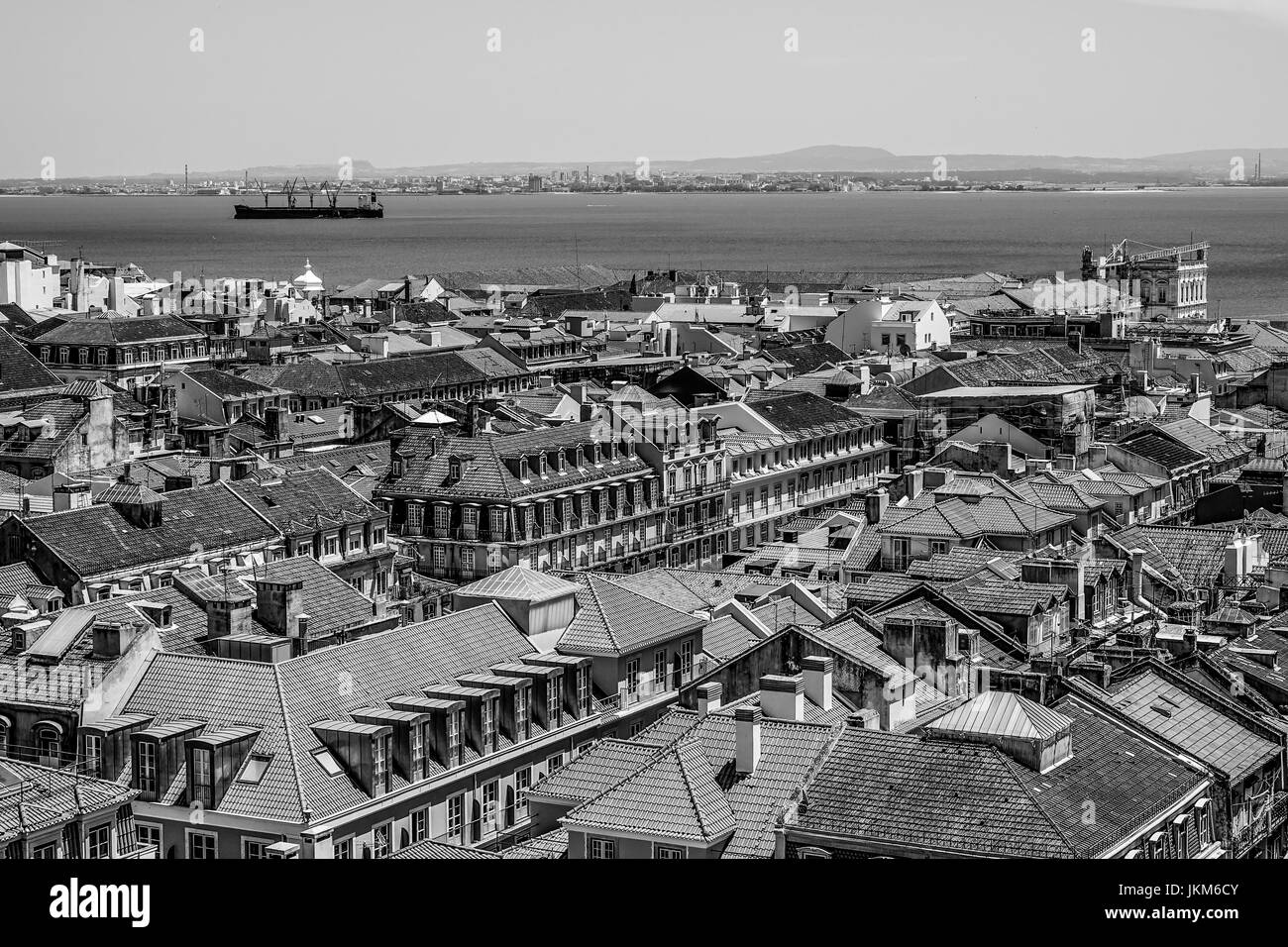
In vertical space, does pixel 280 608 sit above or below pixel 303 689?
above

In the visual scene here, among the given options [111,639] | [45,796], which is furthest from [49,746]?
[45,796]

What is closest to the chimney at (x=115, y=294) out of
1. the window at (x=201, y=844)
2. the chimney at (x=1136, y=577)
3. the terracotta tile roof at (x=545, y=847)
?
the chimney at (x=1136, y=577)

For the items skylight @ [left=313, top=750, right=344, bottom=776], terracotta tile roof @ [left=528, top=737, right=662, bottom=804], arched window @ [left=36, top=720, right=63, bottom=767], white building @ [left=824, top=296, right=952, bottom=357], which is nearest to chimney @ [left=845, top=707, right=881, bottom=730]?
terracotta tile roof @ [left=528, top=737, right=662, bottom=804]

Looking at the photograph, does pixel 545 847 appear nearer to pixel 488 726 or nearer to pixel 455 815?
pixel 455 815

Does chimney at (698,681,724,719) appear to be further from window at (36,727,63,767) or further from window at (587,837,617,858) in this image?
window at (36,727,63,767)
